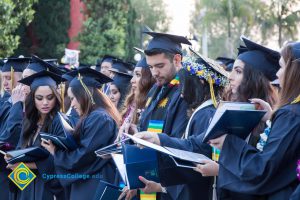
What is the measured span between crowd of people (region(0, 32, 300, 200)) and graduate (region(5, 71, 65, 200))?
11 millimetres

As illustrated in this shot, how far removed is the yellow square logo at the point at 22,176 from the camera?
262 inches

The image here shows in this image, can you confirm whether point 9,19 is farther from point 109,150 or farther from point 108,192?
point 108,192

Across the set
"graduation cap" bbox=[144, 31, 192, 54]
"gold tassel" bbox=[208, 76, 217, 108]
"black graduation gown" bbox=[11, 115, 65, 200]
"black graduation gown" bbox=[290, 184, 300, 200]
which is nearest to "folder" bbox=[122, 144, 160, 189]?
"gold tassel" bbox=[208, 76, 217, 108]

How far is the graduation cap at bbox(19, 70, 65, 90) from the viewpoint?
703 cm

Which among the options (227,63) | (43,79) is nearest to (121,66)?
(227,63)

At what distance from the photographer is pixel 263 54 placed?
4480 mm

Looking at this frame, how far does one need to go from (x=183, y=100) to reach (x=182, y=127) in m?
0.23

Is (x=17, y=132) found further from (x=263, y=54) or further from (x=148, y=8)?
(x=148, y=8)

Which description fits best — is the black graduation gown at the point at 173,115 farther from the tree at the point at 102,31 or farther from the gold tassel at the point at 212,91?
the tree at the point at 102,31

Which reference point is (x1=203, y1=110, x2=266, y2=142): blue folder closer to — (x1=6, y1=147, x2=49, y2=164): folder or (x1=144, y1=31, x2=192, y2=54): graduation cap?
(x1=144, y1=31, x2=192, y2=54): graduation cap

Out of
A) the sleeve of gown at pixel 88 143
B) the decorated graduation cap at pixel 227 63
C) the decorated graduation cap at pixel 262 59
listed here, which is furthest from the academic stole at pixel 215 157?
the decorated graduation cap at pixel 227 63

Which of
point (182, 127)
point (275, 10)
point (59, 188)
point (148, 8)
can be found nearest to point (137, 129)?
point (182, 127)

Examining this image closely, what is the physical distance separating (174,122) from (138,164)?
0.70m

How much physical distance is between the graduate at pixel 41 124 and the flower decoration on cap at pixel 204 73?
2357 millimetres
